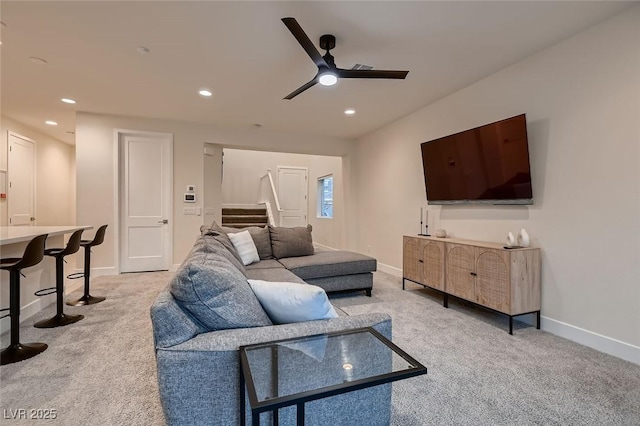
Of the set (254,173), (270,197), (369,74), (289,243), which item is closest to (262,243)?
(289,243)

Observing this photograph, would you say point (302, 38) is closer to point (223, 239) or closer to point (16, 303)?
point (223, 239)

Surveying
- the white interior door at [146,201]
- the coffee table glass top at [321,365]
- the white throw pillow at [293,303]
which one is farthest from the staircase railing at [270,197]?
the coffee table glass top at [321,365]

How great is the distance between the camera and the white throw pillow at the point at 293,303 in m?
1.32

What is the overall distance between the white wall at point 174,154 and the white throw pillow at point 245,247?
1.94 meters

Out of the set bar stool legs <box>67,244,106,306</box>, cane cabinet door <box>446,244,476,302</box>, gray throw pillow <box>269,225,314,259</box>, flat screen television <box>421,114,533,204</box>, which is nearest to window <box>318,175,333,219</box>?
gray throw pillow <box>269,225,314,259</box>

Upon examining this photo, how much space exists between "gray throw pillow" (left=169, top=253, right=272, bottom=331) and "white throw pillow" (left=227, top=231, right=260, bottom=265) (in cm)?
212

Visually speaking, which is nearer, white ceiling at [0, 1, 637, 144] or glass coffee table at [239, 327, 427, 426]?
glass coffee table at [239, 327, 427, 426]

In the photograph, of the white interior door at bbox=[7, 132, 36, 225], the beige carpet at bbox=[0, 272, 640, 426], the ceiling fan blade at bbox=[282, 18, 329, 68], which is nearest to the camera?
the beige carpet at bbox=[0, 272, 640, 426]

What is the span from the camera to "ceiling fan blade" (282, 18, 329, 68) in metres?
1.94

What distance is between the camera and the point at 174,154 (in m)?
4.88

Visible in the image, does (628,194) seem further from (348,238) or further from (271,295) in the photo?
(348,238)

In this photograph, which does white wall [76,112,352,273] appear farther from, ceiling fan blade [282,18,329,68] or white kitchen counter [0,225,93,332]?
ceiling fan blade [282,18,329,68]

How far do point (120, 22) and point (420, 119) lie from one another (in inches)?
143

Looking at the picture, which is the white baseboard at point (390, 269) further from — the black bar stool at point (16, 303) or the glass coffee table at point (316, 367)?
the black bar stool at point (16, 303)
